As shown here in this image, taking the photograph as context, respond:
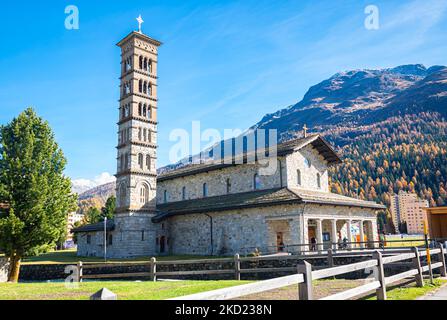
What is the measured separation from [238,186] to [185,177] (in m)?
7.67

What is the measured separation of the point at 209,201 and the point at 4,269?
1763cm

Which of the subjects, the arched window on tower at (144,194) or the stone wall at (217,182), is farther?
the arched window on tower at (144,194)

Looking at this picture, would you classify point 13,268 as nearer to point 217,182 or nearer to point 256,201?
point 256,201

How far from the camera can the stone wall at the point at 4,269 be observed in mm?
23938

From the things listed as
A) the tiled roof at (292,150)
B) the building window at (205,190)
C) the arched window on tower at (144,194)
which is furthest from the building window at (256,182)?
the arched window on tower at (144,194)

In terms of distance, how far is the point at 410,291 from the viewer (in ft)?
34.3

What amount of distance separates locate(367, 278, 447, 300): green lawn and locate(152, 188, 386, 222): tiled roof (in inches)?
618

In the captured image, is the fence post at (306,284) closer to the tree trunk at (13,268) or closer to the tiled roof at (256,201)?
the tiled roof at (256,201)

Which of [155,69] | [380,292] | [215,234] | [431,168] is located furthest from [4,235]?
[431,168]

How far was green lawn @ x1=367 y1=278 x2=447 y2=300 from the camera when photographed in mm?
9414

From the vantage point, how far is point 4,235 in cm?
2294

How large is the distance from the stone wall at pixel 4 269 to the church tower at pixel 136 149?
14108mm

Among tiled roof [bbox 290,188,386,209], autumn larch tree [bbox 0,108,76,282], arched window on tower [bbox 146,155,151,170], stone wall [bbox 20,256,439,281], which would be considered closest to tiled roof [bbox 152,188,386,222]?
tiled roof [bbox 290,188,386,209]
